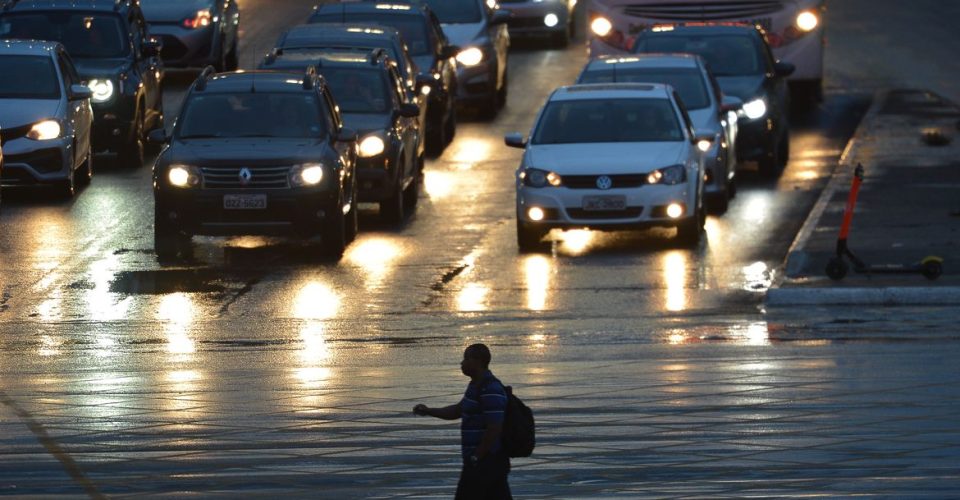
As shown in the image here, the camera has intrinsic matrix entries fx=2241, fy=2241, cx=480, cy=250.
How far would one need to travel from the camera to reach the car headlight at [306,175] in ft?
68.8

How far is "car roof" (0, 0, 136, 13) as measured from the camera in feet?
92.2

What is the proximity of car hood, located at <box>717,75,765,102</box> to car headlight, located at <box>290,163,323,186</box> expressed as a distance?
752cm

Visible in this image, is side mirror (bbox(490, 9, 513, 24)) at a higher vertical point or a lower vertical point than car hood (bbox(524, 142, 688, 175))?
lower

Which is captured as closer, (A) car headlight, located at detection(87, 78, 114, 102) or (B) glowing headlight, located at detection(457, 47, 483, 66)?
(A) car headlight, located at detection(87, 78, 114, 102)

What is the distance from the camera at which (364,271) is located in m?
20.2

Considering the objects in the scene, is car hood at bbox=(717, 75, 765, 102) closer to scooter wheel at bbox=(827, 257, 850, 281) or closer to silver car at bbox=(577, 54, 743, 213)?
silver car at bbox=(577, 54, 743, 213)

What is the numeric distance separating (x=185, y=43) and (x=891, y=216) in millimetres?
14350

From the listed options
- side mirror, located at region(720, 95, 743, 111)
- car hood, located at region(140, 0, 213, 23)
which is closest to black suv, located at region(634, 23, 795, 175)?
side mirror, located at region(720, 95, 743, 111)

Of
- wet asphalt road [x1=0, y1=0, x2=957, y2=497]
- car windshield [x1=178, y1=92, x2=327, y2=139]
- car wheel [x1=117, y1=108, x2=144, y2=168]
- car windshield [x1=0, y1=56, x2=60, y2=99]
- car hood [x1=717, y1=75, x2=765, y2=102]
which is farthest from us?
car wheel [x1=117, y1=108, x2=144, y2=168]

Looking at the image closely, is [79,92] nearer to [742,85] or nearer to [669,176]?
[669,176]

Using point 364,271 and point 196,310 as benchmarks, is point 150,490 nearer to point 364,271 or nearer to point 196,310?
point 196,310

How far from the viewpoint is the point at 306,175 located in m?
21.0

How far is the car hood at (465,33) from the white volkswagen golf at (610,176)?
9760mm

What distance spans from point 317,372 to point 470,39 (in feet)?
59.1
